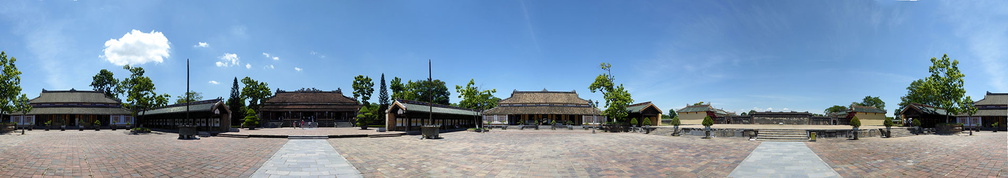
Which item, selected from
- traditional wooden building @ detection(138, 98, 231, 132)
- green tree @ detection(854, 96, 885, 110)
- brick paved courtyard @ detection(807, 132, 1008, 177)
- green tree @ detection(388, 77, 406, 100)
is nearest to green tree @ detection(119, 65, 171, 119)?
traditional wooden building @ detection(138, 98, 231, 132)

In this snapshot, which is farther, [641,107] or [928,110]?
[641,107]

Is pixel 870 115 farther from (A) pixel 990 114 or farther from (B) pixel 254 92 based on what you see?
(B) pixel 254 92

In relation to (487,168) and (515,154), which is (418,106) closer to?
(515,154)

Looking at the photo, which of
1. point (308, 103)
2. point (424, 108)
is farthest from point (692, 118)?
point (308, 103)

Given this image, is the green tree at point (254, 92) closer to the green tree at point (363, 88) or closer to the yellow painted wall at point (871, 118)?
the green tree at point (363, 88)

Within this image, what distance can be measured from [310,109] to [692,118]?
52.6 m

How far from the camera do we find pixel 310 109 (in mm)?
57406

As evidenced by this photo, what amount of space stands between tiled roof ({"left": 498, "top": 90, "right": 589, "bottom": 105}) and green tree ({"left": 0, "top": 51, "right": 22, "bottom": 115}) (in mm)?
44550

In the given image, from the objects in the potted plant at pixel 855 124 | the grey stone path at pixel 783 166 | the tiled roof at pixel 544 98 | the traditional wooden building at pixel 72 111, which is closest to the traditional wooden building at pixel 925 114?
the potted plant at pixel 855 124

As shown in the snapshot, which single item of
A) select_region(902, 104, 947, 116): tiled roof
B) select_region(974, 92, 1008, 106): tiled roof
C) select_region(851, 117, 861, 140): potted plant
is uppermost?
select_region(974, 92, 1008, 106): tiled roof

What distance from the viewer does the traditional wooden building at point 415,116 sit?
3104cm

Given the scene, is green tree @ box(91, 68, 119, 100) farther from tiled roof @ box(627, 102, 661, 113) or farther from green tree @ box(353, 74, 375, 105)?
tiled roof @ box(627, 102, 661, 113)

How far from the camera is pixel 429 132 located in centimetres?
2381

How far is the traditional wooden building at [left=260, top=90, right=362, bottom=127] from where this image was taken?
57.2m
